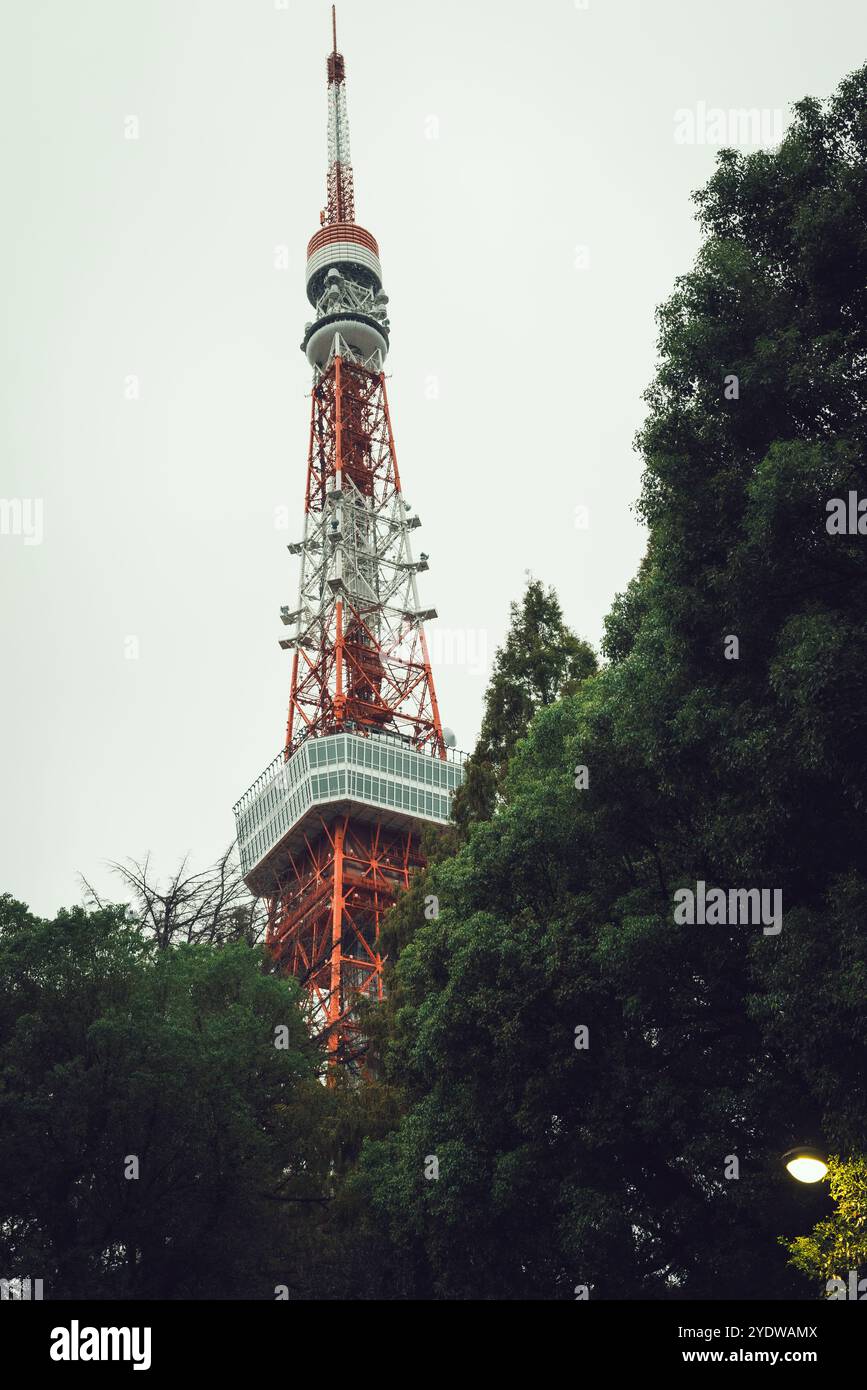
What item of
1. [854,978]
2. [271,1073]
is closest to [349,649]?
[271,1073]

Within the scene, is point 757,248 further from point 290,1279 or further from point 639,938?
point 290,1279

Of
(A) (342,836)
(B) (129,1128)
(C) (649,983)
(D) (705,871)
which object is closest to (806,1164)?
(C) (649,983)

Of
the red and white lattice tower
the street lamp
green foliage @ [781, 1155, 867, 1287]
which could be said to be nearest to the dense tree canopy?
green foliage @ [781, 1155, 867, 1287]

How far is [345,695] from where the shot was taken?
61562 mm

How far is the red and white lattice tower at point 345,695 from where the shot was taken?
186 ft

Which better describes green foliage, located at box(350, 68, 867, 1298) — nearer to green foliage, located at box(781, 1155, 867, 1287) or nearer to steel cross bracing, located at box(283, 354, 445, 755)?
green foliage, located at box(781, 1155, 867, 1287)

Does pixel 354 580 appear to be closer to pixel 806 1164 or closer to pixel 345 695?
pixel 345 695

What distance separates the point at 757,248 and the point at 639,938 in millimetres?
8710

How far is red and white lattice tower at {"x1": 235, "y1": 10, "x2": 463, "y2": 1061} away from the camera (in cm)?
5659

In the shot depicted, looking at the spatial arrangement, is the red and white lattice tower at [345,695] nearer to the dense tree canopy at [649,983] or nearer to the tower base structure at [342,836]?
the tower base structure at [342,836]

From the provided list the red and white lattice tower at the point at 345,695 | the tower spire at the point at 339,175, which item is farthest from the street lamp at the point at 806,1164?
the tower spire at the point at 339,175

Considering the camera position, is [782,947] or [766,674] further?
[766,674]

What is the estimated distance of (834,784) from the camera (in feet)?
45.9
